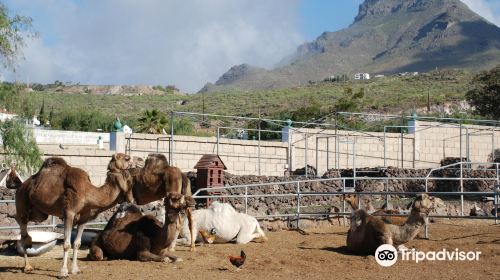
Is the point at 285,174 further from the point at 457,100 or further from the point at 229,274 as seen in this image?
the point at 457,100

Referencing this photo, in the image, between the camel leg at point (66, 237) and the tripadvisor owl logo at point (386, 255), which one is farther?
the tripadvisor owl logo at point (386, 255)

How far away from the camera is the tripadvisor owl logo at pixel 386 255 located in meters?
11.9

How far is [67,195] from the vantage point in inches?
401

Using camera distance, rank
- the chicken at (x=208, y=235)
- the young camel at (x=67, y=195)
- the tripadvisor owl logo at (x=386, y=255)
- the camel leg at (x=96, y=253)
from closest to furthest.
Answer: the young camel at (x=67, y=195), the camel leg at (x=96, y=253), the tripadvisor owl logo at (x=386, y=255), the chicken at (x=208, y=235)

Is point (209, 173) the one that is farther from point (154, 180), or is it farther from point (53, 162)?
point (53, 162)

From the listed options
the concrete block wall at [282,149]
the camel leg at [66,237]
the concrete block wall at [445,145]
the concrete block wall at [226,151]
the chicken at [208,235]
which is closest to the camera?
the camel leg at [66,237]

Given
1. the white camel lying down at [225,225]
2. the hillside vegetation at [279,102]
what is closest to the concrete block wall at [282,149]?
the white camel lying down at [225,225]

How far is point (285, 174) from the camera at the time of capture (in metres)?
31.3

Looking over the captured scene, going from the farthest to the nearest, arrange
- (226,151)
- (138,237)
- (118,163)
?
1. (226,151)
2. (138,237)
3. (118,163)

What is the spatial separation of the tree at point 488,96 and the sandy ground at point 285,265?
39335 millimetres

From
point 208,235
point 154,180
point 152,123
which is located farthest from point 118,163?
point 152,123

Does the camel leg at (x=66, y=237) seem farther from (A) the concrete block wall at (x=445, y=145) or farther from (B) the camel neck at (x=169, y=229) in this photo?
(A) the concrete block wall at (x=445, y=145)

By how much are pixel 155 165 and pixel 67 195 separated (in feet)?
4.89

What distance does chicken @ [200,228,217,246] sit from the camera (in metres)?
14.3
